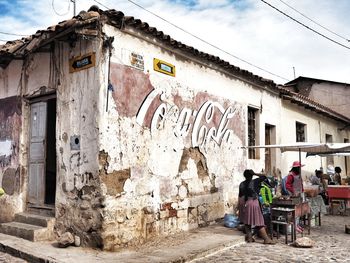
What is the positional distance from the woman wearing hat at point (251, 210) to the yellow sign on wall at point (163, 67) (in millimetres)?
2621

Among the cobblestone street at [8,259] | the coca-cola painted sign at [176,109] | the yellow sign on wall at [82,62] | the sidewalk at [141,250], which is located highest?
the yellow sign on wall at [82,62]

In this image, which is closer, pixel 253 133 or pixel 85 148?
pixel 85 148

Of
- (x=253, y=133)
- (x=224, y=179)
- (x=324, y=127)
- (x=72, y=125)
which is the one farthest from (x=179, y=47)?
(x=324, y=127)

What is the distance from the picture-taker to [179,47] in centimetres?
776

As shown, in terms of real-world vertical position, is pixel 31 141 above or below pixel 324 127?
below

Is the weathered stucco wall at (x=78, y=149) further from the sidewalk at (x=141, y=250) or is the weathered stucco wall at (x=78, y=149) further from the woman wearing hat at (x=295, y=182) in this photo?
the woman wearing hat at (x=295, y=182)

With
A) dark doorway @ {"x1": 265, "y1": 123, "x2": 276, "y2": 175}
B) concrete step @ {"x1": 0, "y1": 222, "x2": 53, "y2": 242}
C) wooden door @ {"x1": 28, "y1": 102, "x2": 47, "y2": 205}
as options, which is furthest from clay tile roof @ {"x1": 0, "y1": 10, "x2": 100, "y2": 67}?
dark doorway @ {"x1": 265, "y1": 123, "x2": 276, "y2": 175}

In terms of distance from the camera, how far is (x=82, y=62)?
657 centimetres

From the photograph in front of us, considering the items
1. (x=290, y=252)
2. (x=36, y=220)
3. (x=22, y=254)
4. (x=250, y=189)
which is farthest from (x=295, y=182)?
(x=22, y=254)

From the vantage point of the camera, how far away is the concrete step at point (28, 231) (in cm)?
651

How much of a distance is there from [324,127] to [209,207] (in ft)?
32.7

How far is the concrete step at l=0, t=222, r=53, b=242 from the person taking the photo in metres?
6.51

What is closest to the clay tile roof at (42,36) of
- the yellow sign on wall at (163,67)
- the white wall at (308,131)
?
the yellow sign on wall at (163,67)

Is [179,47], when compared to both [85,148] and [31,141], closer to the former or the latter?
[85,148]
